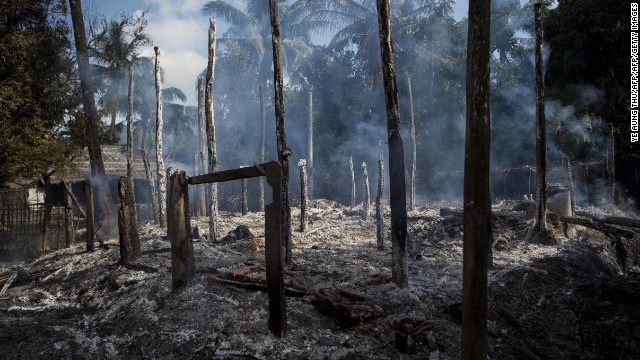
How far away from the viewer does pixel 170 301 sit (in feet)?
20.2

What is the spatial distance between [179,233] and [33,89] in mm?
10409

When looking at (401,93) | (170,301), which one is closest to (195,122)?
(401,93)

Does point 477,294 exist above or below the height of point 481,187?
below

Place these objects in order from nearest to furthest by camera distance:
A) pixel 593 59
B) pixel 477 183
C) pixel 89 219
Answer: pixel 477 183, pixel 89 219, pixel 593 59

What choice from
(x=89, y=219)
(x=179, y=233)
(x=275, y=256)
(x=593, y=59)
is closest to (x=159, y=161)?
(x=89, y=219)

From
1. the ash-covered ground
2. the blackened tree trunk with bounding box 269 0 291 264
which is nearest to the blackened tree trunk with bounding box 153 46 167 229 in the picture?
the ash-covered ground

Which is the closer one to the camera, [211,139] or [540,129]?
[540,129]

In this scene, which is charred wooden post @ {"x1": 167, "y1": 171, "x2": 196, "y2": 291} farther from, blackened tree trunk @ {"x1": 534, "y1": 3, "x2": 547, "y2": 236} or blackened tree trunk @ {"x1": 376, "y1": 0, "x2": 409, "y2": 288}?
blackened tree trunk @ {"x1": 534, "y1": 3, "x2": 547, "y2": 236}

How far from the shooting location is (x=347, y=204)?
26578mm

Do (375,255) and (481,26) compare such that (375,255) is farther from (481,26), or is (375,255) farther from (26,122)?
(26,122)

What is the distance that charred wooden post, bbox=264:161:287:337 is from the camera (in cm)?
480

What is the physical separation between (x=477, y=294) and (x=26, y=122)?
14207mm

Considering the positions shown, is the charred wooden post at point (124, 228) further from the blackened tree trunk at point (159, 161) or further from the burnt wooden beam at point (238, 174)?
the blackened tree trunk at point (159, 161)

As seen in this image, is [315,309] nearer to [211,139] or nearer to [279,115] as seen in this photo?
[279,115]
